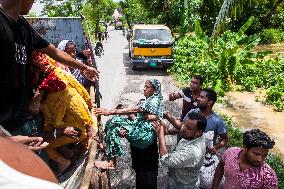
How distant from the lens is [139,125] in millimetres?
3932

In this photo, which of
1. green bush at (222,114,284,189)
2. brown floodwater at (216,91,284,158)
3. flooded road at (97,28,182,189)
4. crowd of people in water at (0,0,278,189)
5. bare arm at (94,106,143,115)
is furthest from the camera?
brown floodwater at (216,91,284,158)

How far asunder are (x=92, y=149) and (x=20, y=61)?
902 millimetres

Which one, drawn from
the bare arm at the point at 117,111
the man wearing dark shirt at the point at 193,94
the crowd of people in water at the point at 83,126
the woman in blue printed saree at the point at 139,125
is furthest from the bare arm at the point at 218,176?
the man wearing dark shirt at the point at 193,94

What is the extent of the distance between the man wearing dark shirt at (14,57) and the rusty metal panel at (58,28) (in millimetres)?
3179

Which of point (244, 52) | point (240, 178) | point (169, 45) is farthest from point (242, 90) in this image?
point (240, 178)

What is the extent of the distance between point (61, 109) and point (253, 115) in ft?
20.9

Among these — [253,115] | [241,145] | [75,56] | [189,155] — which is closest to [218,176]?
[189,155]

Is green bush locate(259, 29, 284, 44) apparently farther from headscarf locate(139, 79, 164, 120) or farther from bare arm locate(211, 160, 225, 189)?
bare arm locate(211, 160, 225, 189)

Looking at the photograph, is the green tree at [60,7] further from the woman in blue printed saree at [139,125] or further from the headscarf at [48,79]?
the headscarf at [48,79]

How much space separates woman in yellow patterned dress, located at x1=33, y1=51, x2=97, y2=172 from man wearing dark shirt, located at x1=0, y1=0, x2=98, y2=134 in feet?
0.92

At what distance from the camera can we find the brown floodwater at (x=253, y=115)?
7.44m

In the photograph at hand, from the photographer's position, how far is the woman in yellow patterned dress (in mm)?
2992

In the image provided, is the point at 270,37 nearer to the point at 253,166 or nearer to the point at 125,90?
the point at 125,90

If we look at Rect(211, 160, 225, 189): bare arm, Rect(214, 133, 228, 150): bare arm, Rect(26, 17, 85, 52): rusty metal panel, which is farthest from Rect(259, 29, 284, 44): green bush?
Rect(211, 160, 225, 189): bare arm
